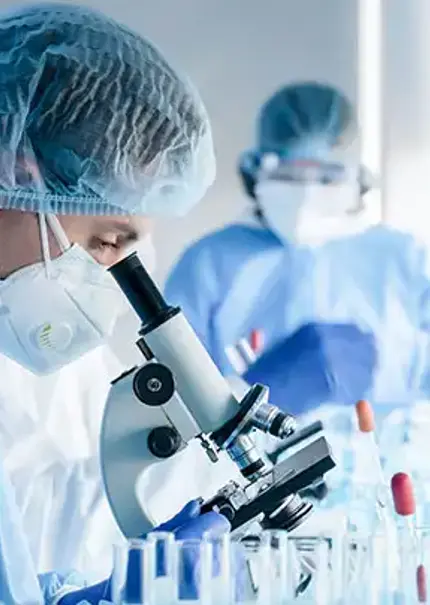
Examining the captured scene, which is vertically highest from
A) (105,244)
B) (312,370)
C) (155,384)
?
(105,244)

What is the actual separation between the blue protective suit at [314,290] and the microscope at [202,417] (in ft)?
4.05

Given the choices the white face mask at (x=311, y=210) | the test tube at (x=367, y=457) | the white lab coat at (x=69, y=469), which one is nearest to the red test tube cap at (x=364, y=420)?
the test tube at (x=367, y=457)

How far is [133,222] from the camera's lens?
4.24 feet

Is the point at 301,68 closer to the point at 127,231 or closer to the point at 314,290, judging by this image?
the point at 314,290

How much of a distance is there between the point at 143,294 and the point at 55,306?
0.51 ft

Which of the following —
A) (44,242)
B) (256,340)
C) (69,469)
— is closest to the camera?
(44,242)

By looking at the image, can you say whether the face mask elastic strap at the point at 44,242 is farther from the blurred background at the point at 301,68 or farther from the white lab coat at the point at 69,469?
the blurred background at the point at 301,68

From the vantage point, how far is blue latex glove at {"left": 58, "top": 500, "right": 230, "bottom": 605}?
983 mm

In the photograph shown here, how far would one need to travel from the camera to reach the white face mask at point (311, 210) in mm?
2439

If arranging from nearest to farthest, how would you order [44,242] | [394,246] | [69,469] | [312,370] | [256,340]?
1. [44,242]
2. [69,469]
3. [312,370]
4. [256,340]
5. [394,246]

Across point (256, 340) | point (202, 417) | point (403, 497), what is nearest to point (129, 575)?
point (202, 417)

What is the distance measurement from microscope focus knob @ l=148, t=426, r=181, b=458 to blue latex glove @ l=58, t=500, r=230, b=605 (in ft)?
0.26

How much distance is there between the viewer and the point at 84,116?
1191 millimetres

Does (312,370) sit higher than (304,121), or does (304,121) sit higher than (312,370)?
(304,121)
